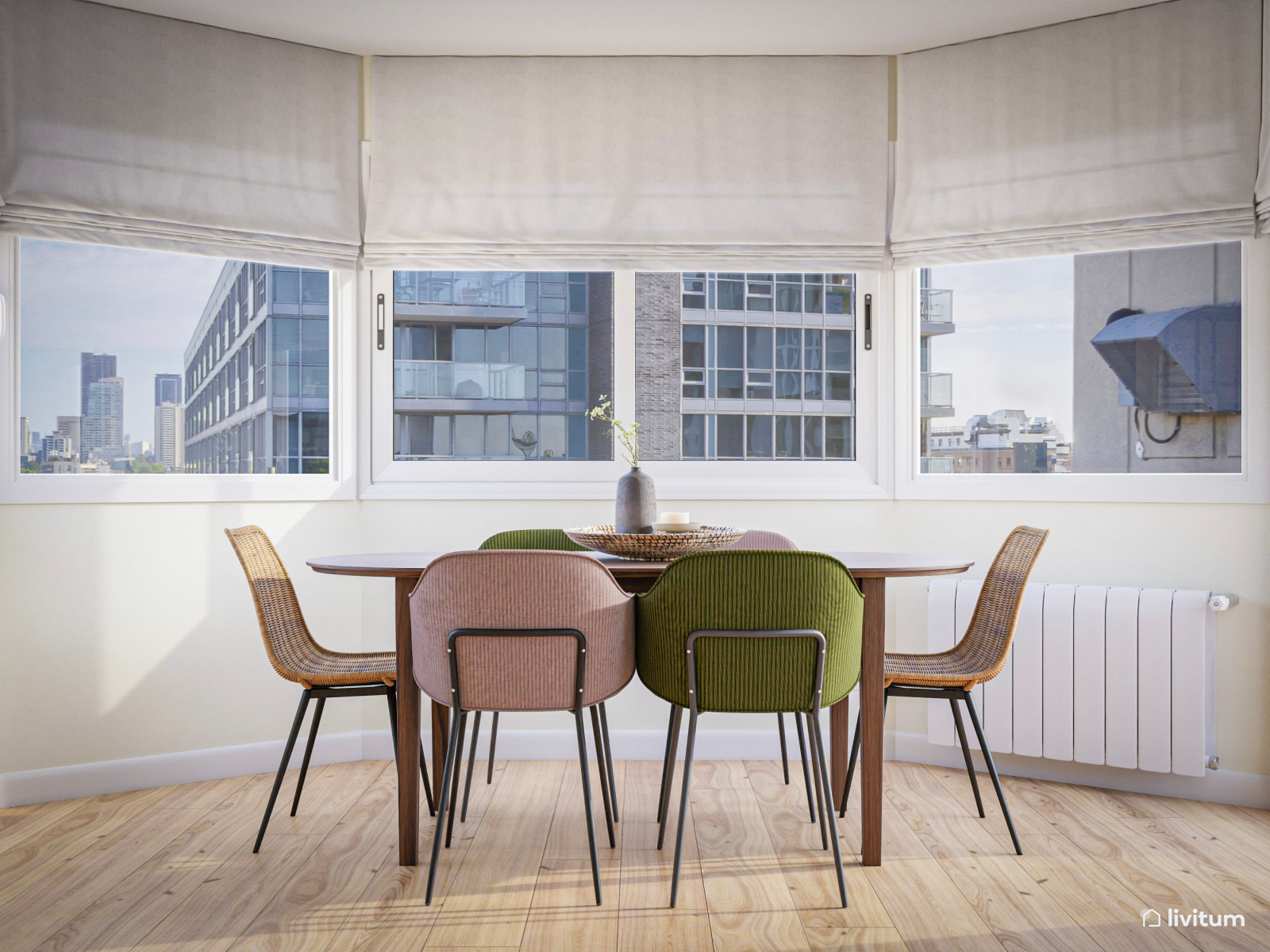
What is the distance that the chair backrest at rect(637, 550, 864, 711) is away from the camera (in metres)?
2.03

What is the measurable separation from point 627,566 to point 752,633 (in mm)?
391

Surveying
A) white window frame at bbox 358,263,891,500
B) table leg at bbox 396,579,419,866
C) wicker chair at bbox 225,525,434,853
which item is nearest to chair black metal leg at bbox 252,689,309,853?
wicker chair at bbox 225,525,434,853

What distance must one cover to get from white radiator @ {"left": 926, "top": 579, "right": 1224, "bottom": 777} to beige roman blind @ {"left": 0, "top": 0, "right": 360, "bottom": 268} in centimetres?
274

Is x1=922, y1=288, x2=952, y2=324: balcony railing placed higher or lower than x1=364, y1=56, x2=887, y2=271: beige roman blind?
lower

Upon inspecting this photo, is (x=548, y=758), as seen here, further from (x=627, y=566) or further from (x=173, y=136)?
(x=173, y=136)

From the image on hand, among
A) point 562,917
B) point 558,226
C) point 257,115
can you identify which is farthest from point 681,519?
point 257,115

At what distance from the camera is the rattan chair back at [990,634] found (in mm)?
2430

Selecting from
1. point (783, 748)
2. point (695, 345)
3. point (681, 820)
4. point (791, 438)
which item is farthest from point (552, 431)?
point (681, 820)

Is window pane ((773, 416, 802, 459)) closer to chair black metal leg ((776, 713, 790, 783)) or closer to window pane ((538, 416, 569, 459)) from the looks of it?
window pane ((538, 416, 569, 459))

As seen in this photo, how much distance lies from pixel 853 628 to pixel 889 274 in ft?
5.66

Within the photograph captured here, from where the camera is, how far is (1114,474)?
310 cm

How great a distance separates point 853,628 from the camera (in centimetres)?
216

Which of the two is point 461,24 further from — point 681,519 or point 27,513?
point 27,513

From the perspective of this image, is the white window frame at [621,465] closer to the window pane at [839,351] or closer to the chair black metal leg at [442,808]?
the window pane at [839,351]
